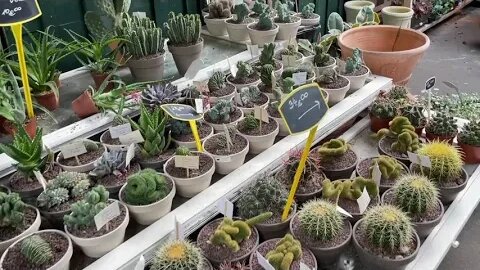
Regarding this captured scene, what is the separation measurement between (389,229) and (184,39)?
1.37 meters

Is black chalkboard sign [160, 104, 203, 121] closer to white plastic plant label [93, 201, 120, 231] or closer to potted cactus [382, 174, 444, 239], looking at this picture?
white plastic plant label [93, 201, 120, 231]

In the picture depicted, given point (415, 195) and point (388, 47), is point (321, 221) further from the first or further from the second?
Result: point (388, 47)

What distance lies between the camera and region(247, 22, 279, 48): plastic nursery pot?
258 centimetres

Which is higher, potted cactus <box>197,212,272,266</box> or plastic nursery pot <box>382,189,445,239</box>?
potted cactus <box>197,212,272,266</box>

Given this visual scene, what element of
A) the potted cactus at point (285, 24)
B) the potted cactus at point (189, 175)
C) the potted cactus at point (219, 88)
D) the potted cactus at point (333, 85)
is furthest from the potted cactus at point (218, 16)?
the potted cactus at point (189, 175)

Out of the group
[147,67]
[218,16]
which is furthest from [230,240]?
[218,16]

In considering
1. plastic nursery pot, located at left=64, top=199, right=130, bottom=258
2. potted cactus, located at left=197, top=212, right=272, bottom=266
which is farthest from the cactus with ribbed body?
plastic nursery pot, located at left=64, top=199, right=130, bottom=258

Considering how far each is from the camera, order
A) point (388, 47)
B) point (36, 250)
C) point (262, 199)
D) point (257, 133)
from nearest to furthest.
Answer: point (36, 250), point (262, 199), point (257, 133), point (388, 47)

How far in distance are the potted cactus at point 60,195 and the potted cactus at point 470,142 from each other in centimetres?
160

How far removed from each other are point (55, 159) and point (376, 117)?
1484 millimetres

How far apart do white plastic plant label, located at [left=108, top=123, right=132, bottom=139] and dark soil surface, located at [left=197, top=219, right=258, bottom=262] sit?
0.51 metres

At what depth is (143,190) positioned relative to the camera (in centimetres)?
144

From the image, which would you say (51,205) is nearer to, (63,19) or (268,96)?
(268,96)

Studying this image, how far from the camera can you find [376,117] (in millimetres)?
2242
